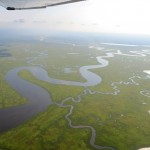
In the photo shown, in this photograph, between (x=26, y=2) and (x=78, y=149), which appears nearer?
(x=26, y=2)

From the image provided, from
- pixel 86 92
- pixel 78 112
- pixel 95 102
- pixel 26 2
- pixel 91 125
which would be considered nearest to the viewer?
pixel 26 2

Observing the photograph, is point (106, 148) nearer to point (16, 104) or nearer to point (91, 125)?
point (91, 125)

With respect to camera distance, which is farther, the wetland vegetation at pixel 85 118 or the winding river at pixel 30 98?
the winding river at pixel 30 98

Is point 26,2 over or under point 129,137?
over

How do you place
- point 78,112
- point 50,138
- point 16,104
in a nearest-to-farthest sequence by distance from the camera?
point 50,138 → point 78,112 → point 16,104

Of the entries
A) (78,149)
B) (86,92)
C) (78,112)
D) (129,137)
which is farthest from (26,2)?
(86,92)

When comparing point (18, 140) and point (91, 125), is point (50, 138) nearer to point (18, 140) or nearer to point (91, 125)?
point (18, 140)

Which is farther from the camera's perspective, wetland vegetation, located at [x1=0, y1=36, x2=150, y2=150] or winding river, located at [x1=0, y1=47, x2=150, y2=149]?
winding river, located at [x1=0, y1=47, x2=150, y2=149]

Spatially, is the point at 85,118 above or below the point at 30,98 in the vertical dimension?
below

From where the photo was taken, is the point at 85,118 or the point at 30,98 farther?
the point at 30,98
